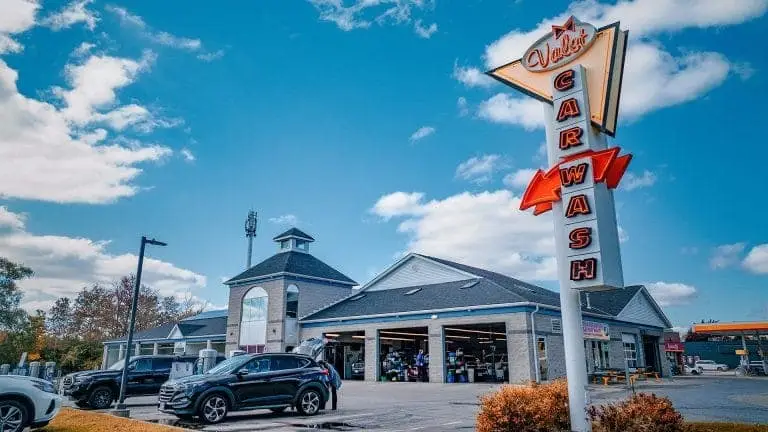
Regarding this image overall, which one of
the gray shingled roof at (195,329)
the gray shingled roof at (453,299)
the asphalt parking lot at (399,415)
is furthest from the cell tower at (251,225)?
the asphalt parking lot at (399,415)

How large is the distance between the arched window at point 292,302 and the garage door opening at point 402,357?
758 cm

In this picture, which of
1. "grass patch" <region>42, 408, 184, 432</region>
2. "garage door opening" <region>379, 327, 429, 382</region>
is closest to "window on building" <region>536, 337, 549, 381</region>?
"garage door opening" <region>379, 327, 429, 382</region>

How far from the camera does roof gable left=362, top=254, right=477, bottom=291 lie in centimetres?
3178

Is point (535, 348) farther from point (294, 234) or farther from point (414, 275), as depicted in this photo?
point (294, 234)

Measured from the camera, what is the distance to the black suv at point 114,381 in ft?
54.2

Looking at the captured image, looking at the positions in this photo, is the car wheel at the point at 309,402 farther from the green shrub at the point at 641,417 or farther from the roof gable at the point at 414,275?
the roof gable at the point at 414,275

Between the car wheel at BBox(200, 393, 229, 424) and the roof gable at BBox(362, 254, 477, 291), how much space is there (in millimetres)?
20460

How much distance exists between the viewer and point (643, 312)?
3869cm

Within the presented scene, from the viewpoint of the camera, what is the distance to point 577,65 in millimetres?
9266

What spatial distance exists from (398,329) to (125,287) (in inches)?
1707

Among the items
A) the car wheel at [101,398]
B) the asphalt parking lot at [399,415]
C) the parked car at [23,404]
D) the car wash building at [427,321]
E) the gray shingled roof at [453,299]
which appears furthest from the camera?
the gray shingled roof at [453,299]

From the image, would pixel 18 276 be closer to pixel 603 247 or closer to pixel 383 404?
pixel 383 404

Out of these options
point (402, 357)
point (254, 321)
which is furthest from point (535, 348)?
point (254, 321)

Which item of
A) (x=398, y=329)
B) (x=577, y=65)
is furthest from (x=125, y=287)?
(x=577, y=65)
